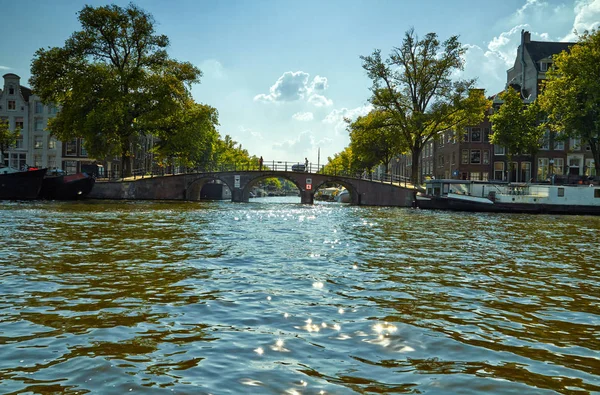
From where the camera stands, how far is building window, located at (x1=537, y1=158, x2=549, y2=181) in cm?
6419

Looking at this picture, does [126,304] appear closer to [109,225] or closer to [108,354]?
[108,354]

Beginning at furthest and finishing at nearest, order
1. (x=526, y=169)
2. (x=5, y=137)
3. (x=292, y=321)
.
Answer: (x=526, y=169) → (x=5, y=137) → (x=292, y=321)

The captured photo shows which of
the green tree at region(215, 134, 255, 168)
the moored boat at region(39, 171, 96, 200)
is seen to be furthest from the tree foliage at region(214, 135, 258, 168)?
the moored boat at region(39, 171, 96, 200)

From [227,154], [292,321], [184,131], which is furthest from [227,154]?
[292,321]

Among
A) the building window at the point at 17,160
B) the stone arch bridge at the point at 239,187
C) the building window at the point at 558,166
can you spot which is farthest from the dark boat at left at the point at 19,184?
the building window at the point at 558,166

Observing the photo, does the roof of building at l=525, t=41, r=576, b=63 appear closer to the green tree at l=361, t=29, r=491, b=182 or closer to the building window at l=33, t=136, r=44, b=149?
the green tree at l=361, t=29, r=491, b=182

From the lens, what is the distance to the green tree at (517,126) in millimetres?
51594

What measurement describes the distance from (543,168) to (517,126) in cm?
1488

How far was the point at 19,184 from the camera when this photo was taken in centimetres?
4347

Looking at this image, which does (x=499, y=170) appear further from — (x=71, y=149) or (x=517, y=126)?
(x=71, y=149)

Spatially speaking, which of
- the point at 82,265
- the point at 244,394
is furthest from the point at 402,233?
the point at 244,394

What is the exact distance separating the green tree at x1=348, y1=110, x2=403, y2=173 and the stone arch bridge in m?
5.06

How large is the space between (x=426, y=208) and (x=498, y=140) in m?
12.4

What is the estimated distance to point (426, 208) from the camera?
46281mm
